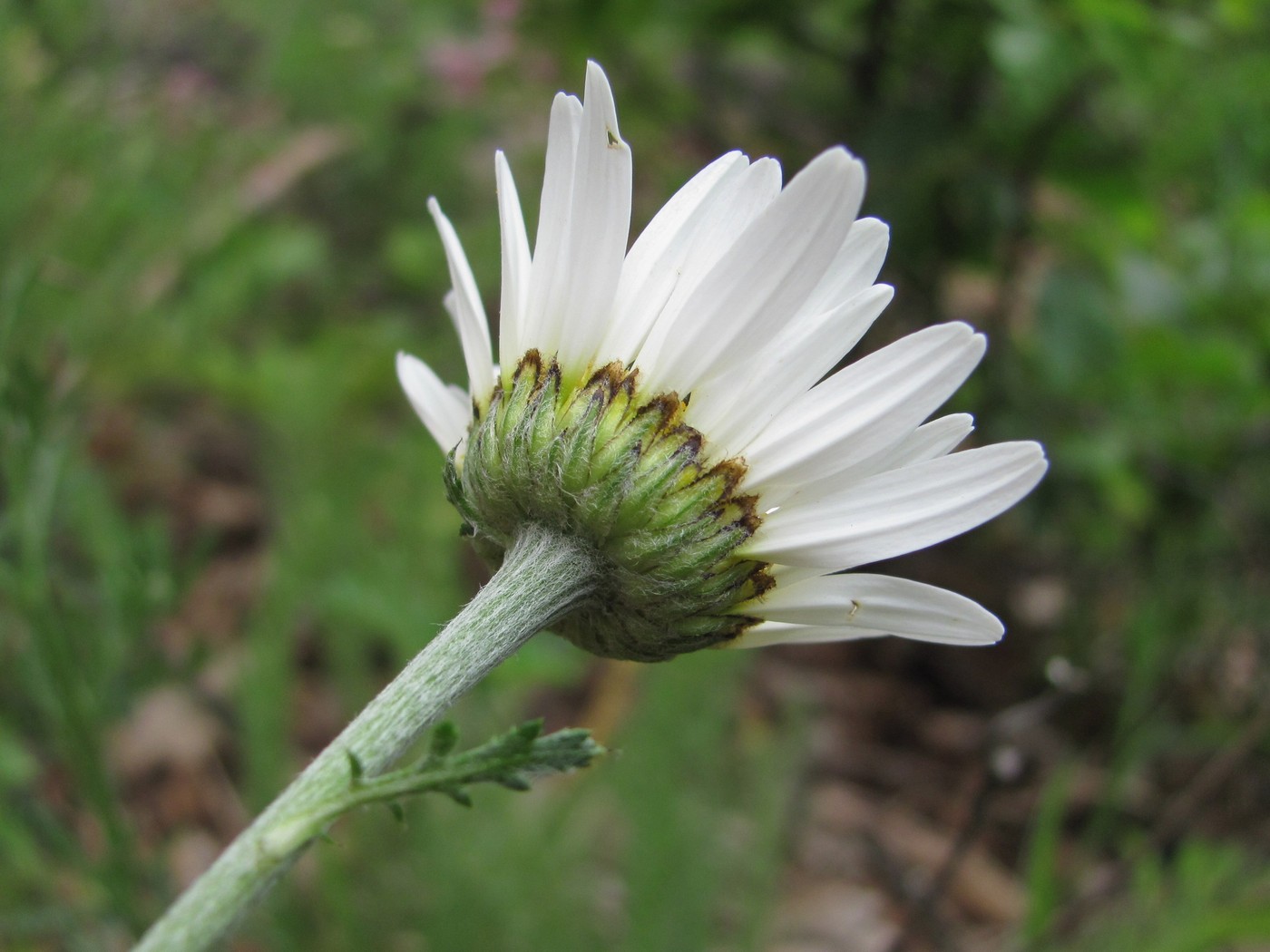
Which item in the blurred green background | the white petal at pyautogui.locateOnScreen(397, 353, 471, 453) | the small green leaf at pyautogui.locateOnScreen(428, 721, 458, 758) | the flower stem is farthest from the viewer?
the blurred green background

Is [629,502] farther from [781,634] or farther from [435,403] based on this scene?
[435,403]

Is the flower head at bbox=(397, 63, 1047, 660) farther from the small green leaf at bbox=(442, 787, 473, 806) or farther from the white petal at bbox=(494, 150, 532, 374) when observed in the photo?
the small green leaf at bbox=(442, 787, 473, 806)

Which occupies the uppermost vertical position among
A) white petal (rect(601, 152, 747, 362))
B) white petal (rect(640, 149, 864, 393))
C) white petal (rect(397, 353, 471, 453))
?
white petal (rect(397, 353, 471, 453))

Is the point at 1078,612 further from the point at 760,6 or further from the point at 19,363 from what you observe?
the point at 19,363

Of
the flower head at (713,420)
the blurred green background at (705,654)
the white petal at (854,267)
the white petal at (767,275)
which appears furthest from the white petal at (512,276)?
the blurred green background at (705,654)

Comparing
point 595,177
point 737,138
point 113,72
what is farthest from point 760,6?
point 113,72

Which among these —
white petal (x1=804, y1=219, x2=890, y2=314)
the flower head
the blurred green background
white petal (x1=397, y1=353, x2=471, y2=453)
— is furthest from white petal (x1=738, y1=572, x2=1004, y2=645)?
the blurred green background

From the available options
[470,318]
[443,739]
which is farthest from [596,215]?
[443,739]
